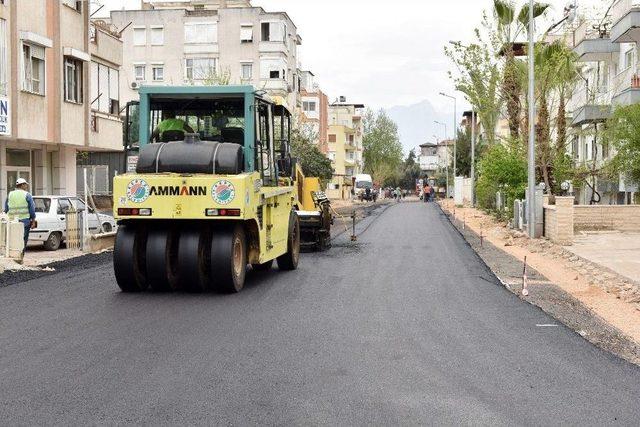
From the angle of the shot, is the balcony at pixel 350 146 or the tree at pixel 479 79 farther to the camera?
the balcony at pixel 350 146

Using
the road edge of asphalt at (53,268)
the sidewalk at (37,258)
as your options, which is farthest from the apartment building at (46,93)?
the road edge of asphalt at (53,268)

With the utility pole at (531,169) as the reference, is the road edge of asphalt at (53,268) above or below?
below

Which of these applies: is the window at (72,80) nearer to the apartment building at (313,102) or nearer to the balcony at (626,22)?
the balcony at (626,22)

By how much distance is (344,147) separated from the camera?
118812mm

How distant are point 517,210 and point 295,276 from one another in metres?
16.7

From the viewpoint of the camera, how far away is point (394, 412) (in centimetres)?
635

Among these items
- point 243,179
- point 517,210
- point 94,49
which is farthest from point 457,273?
point 94,49

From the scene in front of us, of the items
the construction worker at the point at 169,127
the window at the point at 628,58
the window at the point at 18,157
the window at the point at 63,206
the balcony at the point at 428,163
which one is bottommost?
the window at the point at 63,206

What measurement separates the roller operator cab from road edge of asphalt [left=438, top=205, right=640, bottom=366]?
429 centimetres

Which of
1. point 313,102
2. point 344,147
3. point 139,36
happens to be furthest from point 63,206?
point 344,147

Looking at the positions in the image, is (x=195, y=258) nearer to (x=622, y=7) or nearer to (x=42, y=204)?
(x=42, y=204)

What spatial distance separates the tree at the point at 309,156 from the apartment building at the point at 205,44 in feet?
20.9

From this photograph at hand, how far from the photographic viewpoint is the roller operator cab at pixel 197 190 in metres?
12.8

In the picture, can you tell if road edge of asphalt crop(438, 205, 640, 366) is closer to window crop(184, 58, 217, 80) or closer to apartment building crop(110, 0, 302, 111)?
apartment building crop(110, 0, 302, 111)
